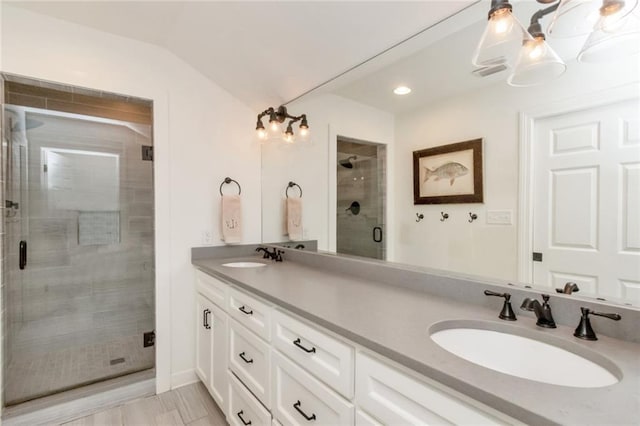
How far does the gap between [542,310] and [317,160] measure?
1.61 metres

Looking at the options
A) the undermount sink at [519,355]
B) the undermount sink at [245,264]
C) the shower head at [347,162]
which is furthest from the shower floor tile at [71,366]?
the undermount sink at [519,355]

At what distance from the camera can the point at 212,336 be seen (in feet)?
6.34

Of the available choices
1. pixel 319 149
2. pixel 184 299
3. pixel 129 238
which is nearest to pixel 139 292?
pixel 129 238

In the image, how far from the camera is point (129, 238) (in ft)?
8.84

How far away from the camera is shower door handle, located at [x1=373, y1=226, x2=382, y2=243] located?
1780 millimetres

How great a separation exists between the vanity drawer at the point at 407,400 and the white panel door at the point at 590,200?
0.71 m

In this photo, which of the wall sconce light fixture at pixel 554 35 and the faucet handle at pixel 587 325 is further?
the wall sconce light fixture at pixel 554 35

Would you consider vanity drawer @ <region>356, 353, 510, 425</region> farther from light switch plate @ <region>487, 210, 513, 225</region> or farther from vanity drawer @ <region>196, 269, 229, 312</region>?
vanity drawer @ <region>196, 269, 229, 312</region>

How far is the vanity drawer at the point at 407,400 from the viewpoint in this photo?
65 cm

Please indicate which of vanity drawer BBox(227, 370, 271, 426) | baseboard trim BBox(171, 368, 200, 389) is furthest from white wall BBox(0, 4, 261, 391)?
vanity drawer BBox(227, 370, 271, 426)

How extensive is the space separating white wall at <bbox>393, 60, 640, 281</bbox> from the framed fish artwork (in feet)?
0.10

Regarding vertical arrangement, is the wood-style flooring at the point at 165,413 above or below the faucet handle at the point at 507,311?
below

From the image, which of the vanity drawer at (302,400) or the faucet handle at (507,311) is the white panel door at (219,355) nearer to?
the vanity drawer at (302,400)

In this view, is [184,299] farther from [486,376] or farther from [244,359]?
[486,376]
